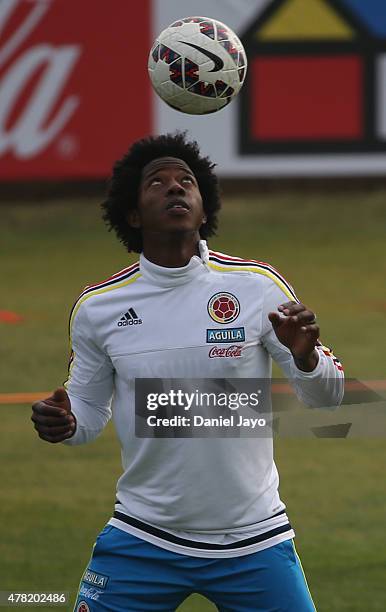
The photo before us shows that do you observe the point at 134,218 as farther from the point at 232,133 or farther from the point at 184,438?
the point at 232,133

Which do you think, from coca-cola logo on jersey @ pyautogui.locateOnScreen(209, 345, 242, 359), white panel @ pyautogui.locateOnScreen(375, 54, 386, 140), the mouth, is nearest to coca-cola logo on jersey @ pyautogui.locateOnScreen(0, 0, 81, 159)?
white panel @ pyautogui.locateOnScreen(375, 54, 386, 140)

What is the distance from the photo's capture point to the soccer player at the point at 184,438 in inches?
206

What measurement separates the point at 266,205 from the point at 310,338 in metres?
19.2

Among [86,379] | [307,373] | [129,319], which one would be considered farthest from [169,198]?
[307,373]

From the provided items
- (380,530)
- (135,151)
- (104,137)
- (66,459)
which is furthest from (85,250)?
(135,151)

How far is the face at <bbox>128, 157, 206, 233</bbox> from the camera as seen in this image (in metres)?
5.46

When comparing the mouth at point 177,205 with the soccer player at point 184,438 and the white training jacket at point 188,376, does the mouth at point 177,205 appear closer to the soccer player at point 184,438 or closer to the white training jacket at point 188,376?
the soccer player at point 184,438

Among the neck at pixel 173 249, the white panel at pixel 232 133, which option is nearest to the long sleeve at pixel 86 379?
the neck at pixel 173 249

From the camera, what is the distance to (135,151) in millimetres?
5828

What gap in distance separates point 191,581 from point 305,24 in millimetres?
17170

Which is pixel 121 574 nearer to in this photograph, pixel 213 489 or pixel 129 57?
pixel 213 489

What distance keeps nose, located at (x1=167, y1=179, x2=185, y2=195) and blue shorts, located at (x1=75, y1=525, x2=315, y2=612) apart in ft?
4.26

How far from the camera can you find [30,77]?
2139 centimetres

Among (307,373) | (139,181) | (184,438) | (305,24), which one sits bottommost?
(184,438)
